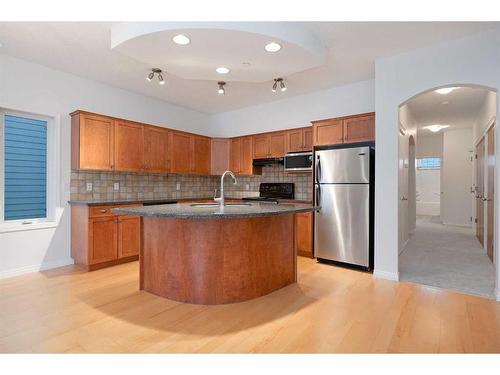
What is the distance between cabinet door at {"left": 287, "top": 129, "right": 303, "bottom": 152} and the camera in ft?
16.0

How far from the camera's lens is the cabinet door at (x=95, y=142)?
12.8 ft

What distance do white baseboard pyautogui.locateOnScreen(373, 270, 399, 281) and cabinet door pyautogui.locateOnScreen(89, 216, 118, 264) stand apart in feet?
11.2

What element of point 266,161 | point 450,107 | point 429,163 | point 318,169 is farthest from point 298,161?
point 429,163

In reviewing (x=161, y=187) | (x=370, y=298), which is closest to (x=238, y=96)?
(x=161, y=187)

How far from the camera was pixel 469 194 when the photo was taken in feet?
25.3

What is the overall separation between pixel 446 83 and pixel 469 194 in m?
6.07

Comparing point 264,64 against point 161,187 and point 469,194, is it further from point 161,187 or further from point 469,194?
point 469,194

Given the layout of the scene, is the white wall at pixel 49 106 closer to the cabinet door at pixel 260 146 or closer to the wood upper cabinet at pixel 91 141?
the wood upper cabinet at pixel 91 141

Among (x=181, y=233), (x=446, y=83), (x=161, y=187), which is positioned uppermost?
(x=446, y=83)

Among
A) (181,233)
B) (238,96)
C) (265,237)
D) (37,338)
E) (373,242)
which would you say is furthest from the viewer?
(238,96)
